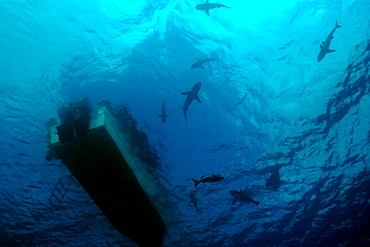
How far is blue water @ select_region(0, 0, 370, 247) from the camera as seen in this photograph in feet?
31.6

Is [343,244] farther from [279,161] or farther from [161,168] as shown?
[161,168]

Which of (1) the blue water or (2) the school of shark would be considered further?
(1) the blue water

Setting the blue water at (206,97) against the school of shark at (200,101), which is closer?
the school of shark at (200,101)

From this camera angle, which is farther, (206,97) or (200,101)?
(206,97)

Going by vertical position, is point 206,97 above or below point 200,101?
above

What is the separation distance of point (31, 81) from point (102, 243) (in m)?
10.5

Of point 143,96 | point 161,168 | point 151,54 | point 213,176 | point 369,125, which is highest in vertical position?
point 151,54

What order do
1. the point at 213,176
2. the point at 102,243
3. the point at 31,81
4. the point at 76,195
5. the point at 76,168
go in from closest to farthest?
the point at 213,176 → the point at 76,168 → the point at 31,81 → the point at 76,195 → the point at 102,243

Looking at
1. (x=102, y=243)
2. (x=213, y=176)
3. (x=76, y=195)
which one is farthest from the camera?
(x=102, y=243)

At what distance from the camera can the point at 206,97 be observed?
36.7 feet

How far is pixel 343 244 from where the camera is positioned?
1586 cm

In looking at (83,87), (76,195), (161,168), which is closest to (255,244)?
(161,168)

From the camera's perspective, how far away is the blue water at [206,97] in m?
9.62

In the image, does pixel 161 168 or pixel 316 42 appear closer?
pixel 316 42
